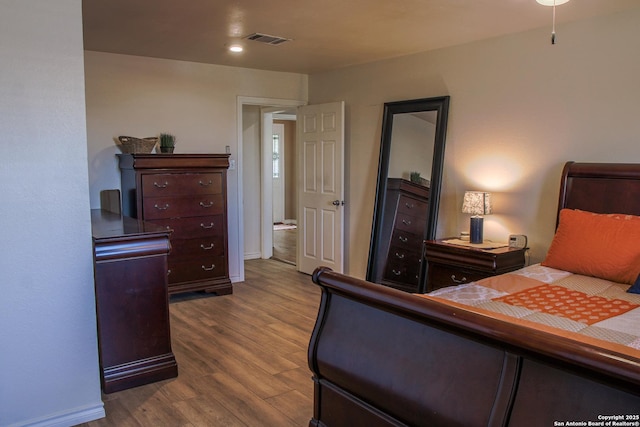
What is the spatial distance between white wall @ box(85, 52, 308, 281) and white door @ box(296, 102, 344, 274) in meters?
0.59

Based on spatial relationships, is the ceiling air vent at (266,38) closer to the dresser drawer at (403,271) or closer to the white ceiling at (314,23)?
the white ceiling at (314,23)

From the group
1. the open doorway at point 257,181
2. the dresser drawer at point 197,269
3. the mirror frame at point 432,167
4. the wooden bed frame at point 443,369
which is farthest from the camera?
the open doorway at point 257,181

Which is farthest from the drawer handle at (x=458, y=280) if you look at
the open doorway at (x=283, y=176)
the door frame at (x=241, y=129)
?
the open doorway at (x=283, y=176)

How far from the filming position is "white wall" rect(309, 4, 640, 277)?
3.32 meters

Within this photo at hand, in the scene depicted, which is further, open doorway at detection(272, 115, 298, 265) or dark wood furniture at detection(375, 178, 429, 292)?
open doorway at detection(272, 115, 298, 265)

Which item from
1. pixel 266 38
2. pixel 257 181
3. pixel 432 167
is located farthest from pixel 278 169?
pixel 266 38

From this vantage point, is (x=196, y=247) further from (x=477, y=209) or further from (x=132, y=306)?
(x=477, y=209)

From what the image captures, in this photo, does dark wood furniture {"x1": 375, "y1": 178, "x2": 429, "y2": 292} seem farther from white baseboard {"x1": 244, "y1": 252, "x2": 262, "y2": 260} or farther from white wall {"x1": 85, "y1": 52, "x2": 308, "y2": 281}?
white baseboard {"x1": 244, "y1": 252, "x2": 262, "y2": 260}

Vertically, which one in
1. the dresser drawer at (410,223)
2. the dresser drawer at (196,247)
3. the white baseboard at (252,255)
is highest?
the dresser drawer at (410,223)

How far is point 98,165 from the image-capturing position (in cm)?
477

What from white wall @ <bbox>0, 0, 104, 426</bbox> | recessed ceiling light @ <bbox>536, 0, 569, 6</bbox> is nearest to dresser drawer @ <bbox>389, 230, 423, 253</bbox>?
recessed ceiling light @ <bbox>536, 0, 569, 6</bbox>

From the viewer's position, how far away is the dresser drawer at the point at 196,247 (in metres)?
4.87

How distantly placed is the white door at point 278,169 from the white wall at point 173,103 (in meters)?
4.25

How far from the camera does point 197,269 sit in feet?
16.4
